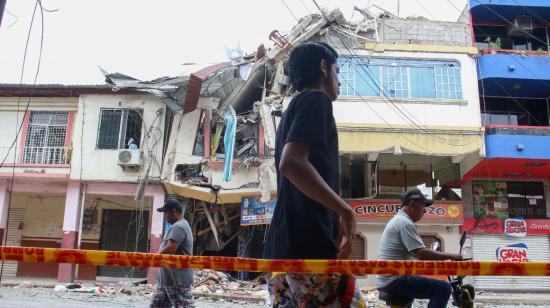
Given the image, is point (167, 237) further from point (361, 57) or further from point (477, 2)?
point (477, 2)

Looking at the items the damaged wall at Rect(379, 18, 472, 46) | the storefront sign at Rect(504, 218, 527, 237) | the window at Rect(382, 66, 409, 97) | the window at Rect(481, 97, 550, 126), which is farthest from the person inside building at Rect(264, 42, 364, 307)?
the window at Rect(481, 97, 550, 126)

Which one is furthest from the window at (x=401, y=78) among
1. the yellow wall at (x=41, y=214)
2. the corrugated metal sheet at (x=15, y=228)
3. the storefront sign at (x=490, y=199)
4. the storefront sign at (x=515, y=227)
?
the corrugated metal sheet at (x=15, y=228)

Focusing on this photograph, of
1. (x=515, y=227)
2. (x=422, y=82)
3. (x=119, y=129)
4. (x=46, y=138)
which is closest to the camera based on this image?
(x=422, y=82)

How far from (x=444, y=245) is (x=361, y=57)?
742 centimetres

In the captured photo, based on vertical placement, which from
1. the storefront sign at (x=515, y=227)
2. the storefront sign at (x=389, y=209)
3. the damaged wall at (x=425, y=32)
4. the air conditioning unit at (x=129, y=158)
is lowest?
the storefront sign at (x=515, y=227)

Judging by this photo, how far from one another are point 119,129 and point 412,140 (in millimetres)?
10329

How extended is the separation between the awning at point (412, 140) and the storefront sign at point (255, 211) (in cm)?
324

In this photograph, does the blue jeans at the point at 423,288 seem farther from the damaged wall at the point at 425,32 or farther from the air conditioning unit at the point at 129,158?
the damaged wall at the point at 425,32

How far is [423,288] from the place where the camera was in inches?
156

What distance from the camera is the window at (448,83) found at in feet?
59.1

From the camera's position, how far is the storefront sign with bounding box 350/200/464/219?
18438mm

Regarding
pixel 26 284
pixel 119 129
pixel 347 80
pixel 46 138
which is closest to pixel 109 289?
pixel 26 284

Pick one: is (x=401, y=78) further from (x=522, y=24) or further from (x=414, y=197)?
(x=414, y=197)

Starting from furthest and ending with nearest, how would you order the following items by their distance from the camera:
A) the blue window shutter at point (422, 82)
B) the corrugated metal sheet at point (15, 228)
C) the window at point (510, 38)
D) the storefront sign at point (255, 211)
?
the window at point (510, 38) < the corrugated metal sheet at point (15, 228) < the blue window shutter at point (422, 82) < the storefront sign at point (255, 211)
